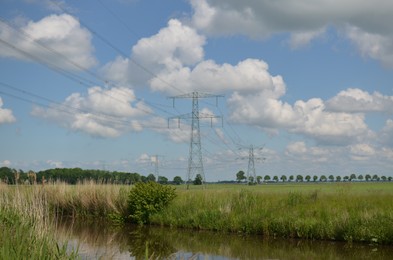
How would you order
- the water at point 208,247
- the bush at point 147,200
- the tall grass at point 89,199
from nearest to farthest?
the water at point 208,247
the bush at point 147,200
the tall grass at point 89,199

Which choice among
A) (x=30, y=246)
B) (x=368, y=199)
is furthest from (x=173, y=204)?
(x=30, y=246)

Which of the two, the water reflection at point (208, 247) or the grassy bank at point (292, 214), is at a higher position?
the grassy bank at point (292, 214)

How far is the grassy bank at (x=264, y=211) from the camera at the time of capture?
67.4 feet

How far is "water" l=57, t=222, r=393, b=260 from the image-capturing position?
698 inches

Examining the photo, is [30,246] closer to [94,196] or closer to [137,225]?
[137,225]

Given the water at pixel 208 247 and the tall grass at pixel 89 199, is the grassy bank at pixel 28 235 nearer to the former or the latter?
the water at pixel 208 247

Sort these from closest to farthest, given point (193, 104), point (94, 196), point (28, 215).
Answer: point (28, 215) → point (94, 196) → point (193, 104)

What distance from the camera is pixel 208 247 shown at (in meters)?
20.1

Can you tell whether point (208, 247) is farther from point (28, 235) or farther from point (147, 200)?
point (147, 200)

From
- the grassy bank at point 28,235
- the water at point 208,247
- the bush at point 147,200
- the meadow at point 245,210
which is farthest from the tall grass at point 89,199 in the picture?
the grassy bank at point 28,235

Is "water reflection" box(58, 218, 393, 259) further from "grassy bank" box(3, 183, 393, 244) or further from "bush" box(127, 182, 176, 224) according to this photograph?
"bush" box(127, 182, 176, 224)

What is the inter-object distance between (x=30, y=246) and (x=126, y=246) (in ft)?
35.5

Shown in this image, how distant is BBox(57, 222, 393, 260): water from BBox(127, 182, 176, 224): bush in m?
3.69

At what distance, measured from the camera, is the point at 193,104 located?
164 ft
